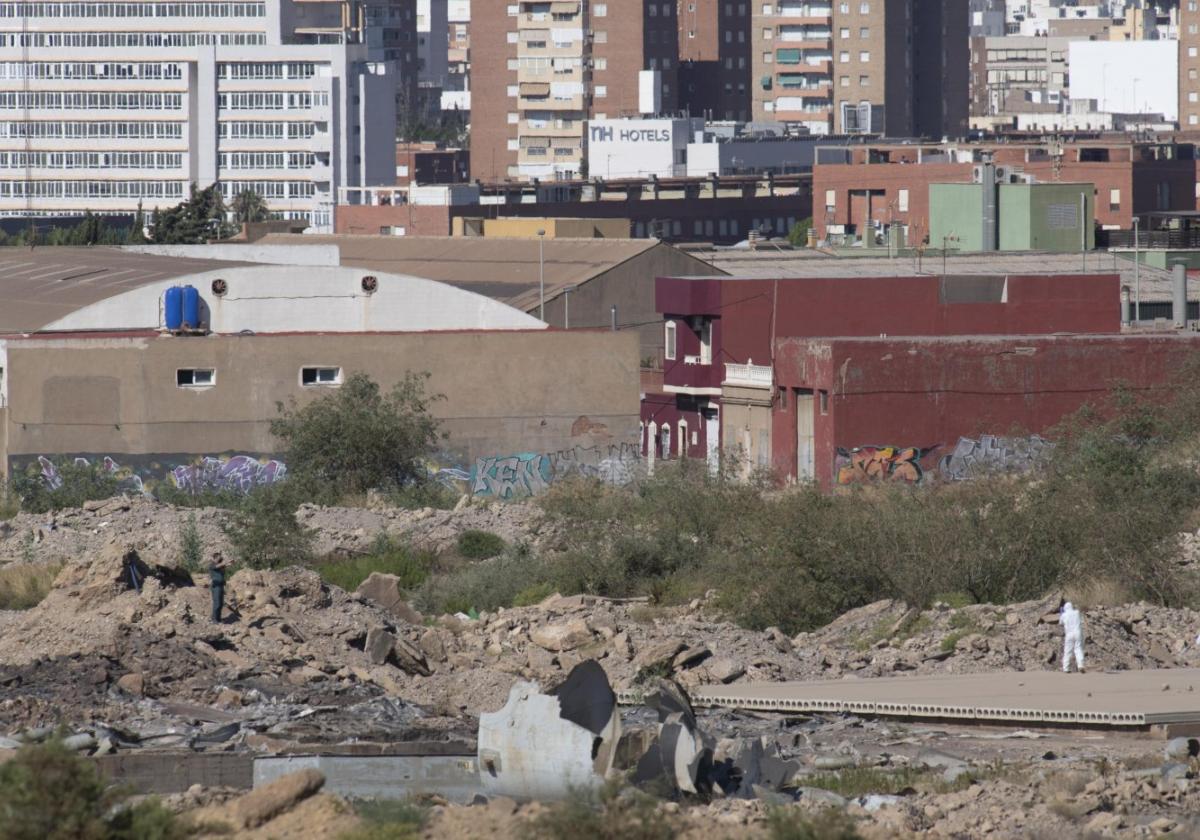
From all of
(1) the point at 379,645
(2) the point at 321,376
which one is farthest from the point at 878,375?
(1) the point at 379,645

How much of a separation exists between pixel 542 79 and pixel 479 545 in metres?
111

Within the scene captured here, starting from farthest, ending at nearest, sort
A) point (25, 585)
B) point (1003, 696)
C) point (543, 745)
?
1. point (25, 585)
2. point (1003, 696)
3. point (543, 745)

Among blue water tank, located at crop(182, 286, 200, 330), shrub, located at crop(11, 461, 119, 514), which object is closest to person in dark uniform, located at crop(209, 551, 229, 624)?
shrub, located at crop(11, 461, 119, 514)

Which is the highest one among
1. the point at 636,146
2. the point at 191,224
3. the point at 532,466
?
the point at 636,146

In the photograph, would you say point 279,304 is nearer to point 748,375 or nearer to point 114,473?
point 114,473

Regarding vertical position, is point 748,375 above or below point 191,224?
below

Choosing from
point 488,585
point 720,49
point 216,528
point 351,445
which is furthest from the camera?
point 720,49

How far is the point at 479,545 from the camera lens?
91.2 ft

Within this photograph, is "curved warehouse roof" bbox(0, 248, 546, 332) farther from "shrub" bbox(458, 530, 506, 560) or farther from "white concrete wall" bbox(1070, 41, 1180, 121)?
"white concrete wall" bbox(1070, 41, 1180, 121)

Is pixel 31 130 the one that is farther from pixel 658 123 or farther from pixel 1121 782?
pixel 1121 782

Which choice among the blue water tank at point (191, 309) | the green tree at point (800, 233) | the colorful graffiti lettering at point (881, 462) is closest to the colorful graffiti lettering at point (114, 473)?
the blue water tank at point (191, 309)

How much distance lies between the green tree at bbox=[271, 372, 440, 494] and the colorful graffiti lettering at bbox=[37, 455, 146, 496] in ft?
8.09

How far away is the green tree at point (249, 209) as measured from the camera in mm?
98438

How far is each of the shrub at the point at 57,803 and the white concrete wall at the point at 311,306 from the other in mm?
27859
